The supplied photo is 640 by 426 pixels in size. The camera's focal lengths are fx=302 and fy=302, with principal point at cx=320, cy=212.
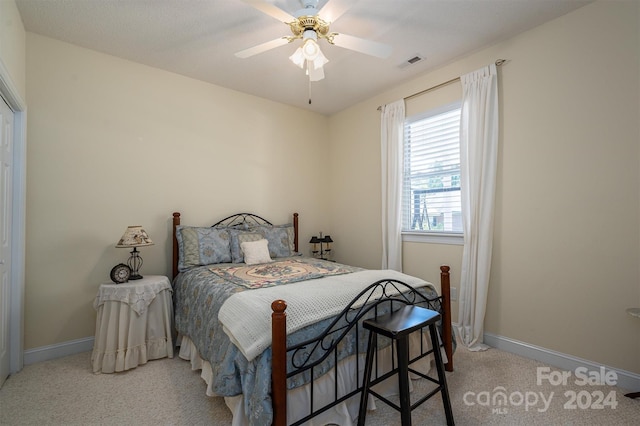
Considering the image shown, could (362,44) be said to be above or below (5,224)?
above

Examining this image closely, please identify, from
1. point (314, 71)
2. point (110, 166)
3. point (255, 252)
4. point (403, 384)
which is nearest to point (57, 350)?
point (110, 166)

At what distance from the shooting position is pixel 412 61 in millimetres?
3150

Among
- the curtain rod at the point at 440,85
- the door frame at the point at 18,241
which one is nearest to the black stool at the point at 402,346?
the curtain rod at the point at 440,85

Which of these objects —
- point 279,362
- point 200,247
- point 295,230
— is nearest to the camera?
point 279,362

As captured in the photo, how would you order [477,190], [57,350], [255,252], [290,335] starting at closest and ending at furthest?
[290,335]
[57,350]
[477,190]
[255,252]

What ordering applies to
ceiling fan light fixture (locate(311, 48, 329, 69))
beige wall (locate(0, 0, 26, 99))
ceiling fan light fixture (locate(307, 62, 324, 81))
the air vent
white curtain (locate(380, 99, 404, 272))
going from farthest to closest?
1. white curtain (locate(380, 99, 404, 272))
2. the air vent
3. ceiling fan light fixture (locate(307, 62, 324, 81))
4. ceiling fan light fixture (locate(311, 48, 329, 69))
5. beige wall (locate(0, 0, 26, 99))

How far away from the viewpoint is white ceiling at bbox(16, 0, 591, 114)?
2.32m

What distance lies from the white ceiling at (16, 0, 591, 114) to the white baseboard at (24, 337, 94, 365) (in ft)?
9.09

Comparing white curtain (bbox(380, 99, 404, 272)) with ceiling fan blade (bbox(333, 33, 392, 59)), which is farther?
white curtain (bbox(380, 99, 404, 272))

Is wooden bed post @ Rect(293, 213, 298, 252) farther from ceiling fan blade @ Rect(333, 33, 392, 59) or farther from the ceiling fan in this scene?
ceiling fan blade @ Rect(333, 33, 392, 59)

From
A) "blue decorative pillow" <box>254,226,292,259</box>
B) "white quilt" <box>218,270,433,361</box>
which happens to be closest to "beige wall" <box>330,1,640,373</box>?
"white quilt" <box>218,270,433,361</box>

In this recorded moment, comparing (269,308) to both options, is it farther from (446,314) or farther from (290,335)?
(446,314)

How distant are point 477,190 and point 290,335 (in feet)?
7.47

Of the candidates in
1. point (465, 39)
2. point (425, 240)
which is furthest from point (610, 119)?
point (425, 240)
